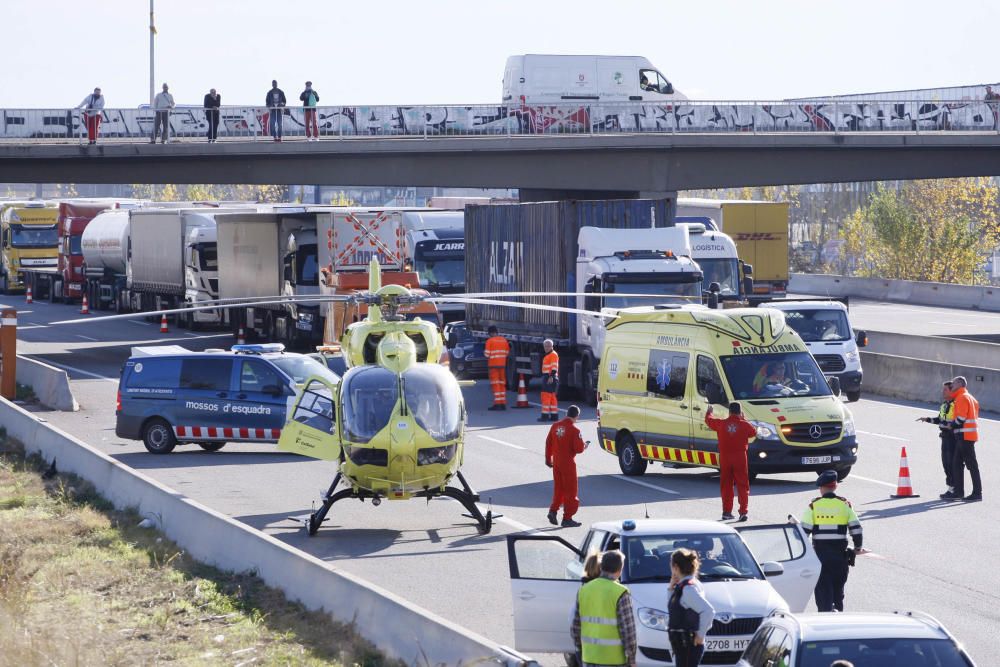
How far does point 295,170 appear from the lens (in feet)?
149

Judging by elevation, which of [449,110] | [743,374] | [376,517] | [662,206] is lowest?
[376,517]

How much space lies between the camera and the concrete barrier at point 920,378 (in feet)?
104

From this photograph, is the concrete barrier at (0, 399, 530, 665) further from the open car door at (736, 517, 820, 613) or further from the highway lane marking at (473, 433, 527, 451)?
the highway lane marking at (473, 433, 527, 451)

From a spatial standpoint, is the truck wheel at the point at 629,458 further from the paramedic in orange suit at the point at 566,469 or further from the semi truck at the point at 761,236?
the semi truck at the point at 761,236

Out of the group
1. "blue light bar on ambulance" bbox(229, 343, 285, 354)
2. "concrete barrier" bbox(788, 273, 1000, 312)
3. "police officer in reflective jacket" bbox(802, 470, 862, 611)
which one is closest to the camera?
"police officer in reflective jacket" bbox(802, 470, 862, 611)

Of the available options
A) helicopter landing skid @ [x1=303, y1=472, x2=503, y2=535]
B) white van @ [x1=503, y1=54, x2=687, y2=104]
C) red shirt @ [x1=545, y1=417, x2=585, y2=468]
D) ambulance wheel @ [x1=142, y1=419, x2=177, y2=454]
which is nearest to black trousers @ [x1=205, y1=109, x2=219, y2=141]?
white van @ [x1=503, y1=54, x2=687, y2=104]

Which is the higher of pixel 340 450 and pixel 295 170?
pixel 295 170

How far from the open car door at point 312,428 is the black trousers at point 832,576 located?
787cm

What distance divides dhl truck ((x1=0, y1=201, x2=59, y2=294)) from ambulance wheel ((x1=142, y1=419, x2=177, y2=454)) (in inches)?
1867

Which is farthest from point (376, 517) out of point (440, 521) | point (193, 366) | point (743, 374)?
point (193, 366)

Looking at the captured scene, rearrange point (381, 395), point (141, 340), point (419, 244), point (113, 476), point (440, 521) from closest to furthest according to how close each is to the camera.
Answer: point (381, 395), point (440, 521), point (113, 476), point (419, 244), point (141, 340)

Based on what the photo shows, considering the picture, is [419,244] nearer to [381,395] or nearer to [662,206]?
[662,206]

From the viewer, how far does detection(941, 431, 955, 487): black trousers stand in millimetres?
20375

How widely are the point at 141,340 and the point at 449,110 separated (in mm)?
13312
